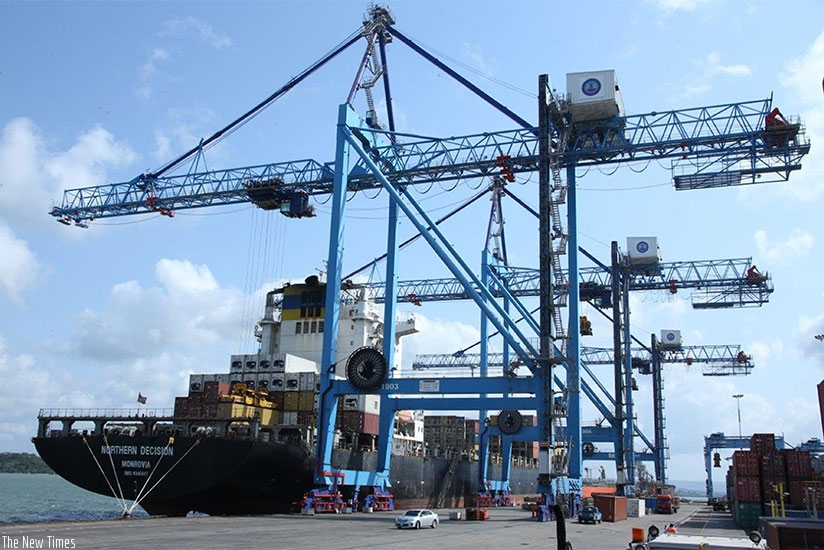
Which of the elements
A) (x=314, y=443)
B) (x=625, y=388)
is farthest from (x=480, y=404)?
(x=625, y=388)

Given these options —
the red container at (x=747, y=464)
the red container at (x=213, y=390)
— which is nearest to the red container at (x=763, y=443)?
A: the red container at (x=747, y=464)

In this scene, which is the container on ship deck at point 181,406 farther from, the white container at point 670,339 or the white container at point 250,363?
the white container at point 670,339

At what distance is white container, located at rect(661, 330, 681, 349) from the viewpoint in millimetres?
71125

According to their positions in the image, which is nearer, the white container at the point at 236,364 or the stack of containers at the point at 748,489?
the stack of containers at the point at 748,489

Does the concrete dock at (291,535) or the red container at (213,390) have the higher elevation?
the red container at (213,390)

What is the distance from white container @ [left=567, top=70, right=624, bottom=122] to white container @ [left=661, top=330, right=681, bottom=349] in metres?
43.0

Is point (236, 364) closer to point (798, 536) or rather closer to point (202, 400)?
point (202, 400)

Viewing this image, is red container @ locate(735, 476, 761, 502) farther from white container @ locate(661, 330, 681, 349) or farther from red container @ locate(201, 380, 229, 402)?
white container @ locate(661, 330, 681, 349)

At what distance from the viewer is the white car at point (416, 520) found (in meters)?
24.8

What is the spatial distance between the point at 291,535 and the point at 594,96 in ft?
78.7

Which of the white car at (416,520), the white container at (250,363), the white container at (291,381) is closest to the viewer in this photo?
the white car at (416,520)

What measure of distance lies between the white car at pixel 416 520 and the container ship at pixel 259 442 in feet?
25.0

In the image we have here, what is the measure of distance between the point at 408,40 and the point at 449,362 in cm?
4683

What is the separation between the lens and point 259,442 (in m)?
29.7
